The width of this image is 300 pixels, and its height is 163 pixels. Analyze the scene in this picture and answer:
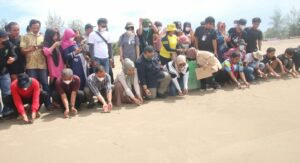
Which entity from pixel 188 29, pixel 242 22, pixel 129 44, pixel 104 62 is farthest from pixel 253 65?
pixel 104 62

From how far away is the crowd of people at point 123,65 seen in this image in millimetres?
5703

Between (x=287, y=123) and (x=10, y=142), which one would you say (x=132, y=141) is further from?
(x=287, y=123)

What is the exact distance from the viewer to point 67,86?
19.1 ft

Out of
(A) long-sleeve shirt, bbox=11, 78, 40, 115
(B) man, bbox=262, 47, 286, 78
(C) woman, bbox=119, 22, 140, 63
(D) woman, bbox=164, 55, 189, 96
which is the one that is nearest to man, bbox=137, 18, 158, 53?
(C) woman, bbox=119, 22, 140, 63

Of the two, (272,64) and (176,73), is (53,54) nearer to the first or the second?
(176,73)

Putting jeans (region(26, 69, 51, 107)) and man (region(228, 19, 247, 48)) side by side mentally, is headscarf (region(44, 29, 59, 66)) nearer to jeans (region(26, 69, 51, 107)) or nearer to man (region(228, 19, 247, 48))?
jeans (region(26, 69, 51, 107))

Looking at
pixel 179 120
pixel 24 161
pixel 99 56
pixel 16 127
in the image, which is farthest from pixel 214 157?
pixel 99 56

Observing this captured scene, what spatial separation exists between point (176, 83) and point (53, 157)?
3.62 metres

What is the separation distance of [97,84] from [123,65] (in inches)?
26.9

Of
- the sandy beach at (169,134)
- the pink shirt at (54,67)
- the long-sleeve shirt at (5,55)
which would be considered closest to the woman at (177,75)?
the sandy beach at (169,134)

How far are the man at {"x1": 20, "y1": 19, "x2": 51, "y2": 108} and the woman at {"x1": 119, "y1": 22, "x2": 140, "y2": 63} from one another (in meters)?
1.82

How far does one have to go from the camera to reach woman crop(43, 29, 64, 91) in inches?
232

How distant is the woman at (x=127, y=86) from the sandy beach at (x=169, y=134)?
0.22m

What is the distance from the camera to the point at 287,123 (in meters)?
4.85
